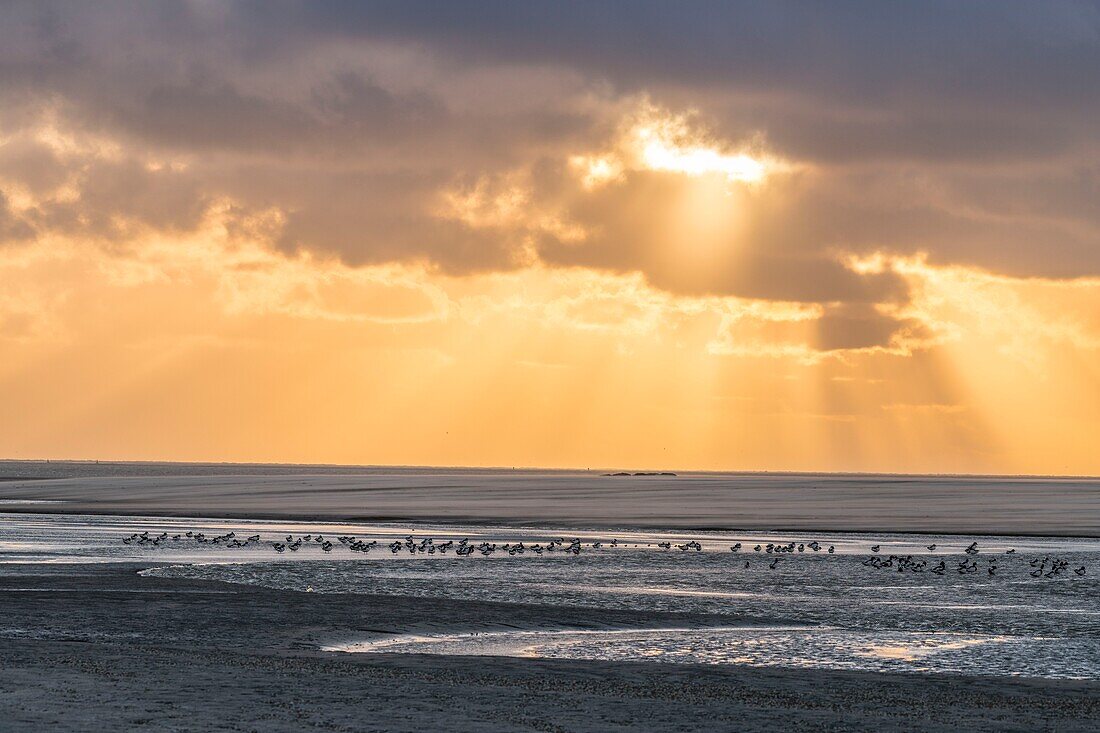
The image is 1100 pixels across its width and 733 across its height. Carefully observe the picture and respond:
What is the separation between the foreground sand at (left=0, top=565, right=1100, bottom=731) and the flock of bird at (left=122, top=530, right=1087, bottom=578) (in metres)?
23.0

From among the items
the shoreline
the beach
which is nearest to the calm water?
the beach

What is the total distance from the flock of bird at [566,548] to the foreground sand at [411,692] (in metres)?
23.0

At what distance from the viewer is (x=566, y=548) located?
54.1 m

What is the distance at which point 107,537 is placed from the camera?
6144 cm

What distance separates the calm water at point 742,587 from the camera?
25078 mm

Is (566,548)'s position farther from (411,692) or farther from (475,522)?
(411,692)

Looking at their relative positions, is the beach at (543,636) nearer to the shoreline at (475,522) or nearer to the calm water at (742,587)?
the calm water at (742,587)

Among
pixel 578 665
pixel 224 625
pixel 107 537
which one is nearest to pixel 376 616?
pixel 224 625

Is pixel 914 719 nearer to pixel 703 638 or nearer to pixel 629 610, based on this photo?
pixel 703 638

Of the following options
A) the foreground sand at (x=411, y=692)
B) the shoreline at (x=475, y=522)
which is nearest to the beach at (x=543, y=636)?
the foreground sand at (x=411, y=692)

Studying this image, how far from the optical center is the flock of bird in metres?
45.0

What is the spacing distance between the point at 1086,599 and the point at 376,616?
18255 mm

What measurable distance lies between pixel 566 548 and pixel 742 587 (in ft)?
54.1

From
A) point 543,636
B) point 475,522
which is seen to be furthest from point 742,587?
point 475,522
